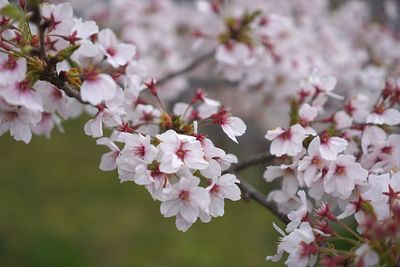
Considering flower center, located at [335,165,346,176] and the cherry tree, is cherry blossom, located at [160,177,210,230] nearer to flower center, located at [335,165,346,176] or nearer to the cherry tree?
the cherry tree

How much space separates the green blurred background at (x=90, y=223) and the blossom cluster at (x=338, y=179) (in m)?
3.05

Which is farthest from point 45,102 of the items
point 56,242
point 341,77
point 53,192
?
point 53,192

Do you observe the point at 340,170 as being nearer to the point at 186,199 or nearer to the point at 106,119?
the point at 186,199

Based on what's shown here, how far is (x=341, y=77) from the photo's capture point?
11.8ft

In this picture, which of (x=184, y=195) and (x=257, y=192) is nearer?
(x=184, y=195)

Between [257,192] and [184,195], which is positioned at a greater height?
[184,195]

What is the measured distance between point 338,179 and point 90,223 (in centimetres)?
373

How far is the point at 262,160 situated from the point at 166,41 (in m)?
1.74

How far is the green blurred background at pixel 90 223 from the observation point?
448 cm

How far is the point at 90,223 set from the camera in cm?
496

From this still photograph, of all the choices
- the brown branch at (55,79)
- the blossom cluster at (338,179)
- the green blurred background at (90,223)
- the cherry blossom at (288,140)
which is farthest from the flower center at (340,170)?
the green blurred background at (90,223)

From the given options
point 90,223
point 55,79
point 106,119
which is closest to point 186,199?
point 106,119

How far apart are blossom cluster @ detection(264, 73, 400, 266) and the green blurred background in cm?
305

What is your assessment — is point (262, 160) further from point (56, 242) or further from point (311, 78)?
point (56, 242)
